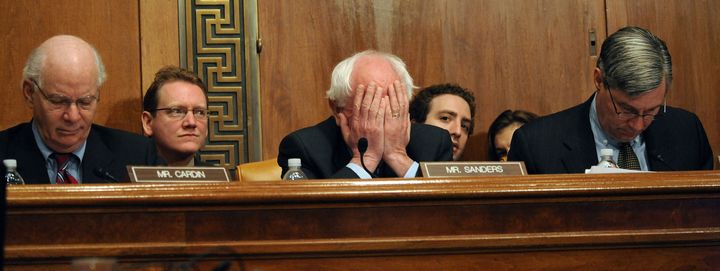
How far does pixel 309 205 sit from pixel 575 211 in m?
0.57

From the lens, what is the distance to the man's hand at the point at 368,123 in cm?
310

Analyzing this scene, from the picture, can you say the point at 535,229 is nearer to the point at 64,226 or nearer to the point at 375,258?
the point at 375,258

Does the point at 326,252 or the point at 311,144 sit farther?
the point at 311,144

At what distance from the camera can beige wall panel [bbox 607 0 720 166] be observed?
4.43 metres

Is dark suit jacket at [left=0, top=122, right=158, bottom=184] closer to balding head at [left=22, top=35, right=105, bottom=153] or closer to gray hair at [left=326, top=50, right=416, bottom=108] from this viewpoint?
balding head at [left=22, top=35, right=105, bottom=153]

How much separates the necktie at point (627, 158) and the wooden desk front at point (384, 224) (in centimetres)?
80

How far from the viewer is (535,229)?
227 cm

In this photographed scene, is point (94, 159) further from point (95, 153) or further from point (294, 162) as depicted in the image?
point (294, 162)

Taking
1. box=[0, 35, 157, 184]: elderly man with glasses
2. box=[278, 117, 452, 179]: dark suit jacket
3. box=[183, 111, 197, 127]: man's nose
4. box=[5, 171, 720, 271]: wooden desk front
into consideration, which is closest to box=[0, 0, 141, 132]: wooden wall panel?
box=[183, 111, 197, 127]: man's nose

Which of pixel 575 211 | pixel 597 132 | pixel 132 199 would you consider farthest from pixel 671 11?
pixel 132 199

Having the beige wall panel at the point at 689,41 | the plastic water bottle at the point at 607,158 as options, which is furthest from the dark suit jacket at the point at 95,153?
the beige wall panel at the point at 689,41

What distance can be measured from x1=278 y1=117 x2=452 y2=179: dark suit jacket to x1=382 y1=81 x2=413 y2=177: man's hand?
0.12ft

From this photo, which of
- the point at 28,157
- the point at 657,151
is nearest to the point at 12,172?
the point at 28,157

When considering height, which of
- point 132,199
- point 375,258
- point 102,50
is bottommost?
point 375,258
